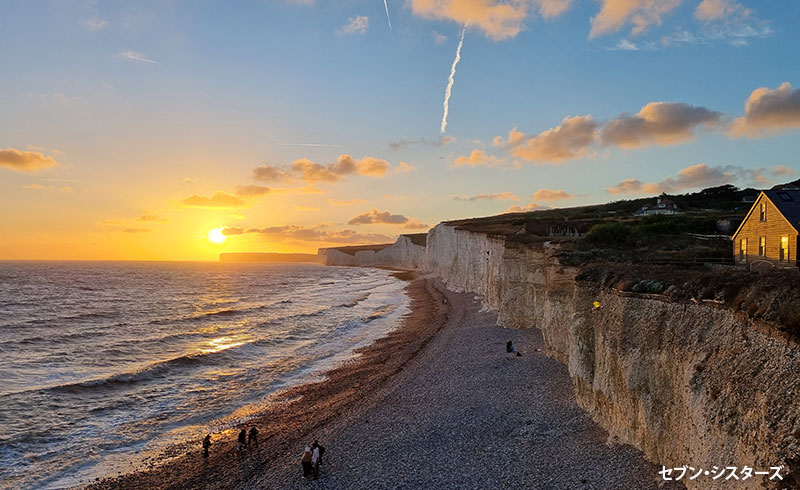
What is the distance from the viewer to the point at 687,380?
1001cm

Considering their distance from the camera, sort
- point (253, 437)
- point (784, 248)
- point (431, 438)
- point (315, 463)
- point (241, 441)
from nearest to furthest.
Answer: point (315, 463), point (431, 438), point (784, 248), point (241, 441), point (253, 437)

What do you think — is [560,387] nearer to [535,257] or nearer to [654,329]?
[654,329]

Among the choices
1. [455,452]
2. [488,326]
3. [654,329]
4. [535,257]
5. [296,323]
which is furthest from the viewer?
[296,323]

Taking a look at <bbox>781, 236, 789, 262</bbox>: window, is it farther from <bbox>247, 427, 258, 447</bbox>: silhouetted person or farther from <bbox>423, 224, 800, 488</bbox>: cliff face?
<bbox>247, 427, 258, 447</bbox>: silhouetted person

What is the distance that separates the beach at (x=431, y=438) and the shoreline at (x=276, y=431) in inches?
2.5

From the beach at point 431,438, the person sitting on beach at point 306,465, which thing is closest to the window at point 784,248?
the beach at point 431,438

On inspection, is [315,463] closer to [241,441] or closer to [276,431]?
[241,441]

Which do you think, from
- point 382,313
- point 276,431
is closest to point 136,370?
point 276,431

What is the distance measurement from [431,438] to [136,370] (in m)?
21.5

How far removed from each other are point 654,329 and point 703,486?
12.5ft

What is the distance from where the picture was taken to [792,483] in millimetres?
6336

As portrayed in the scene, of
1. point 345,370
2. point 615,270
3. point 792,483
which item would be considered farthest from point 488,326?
point 792,483

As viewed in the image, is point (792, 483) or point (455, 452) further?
point (455, 452)

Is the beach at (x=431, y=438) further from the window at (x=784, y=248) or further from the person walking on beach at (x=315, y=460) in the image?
the window at (x=784, y=248)
